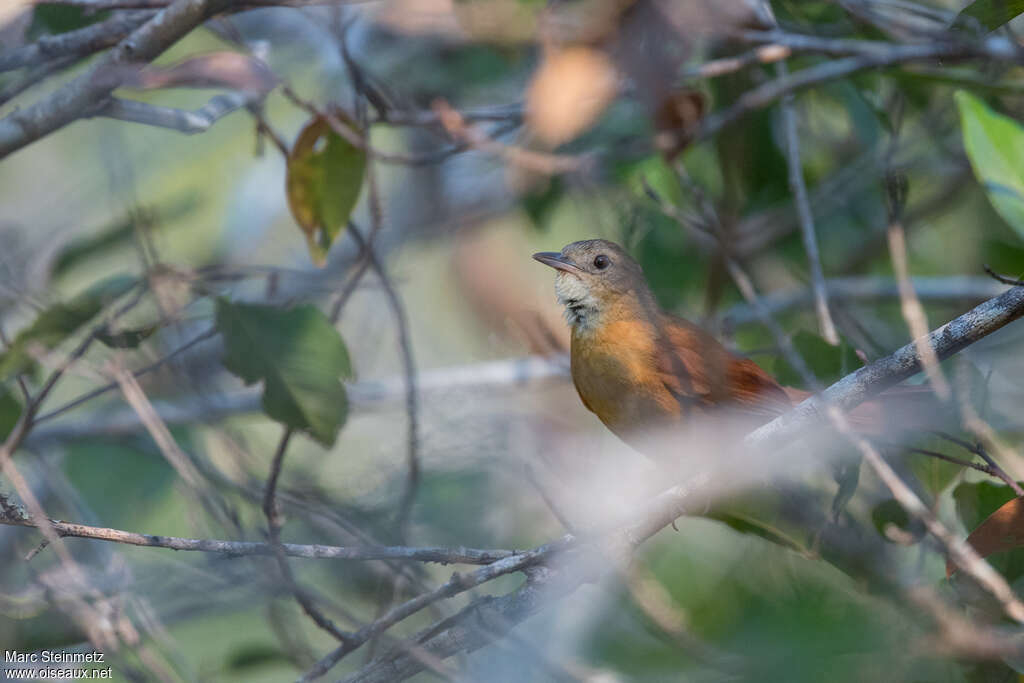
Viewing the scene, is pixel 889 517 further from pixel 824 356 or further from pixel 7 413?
pixel 7 413

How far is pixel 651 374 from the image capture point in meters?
3.61

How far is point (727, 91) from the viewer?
4.72 m

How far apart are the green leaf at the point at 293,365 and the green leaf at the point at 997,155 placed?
1915mm

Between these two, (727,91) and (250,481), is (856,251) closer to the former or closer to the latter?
(727,91)

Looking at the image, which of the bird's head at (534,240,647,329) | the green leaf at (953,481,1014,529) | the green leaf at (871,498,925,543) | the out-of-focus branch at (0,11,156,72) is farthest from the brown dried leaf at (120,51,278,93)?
the green leaf at (953,481,1014,529)

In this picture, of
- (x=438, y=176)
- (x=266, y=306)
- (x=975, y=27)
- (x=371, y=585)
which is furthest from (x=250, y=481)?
(x=438, y=176)

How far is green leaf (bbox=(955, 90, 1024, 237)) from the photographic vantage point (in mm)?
2729

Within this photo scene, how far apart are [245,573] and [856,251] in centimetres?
398

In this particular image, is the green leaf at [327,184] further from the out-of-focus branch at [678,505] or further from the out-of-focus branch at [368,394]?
the out-of-focus branch at [368,394]

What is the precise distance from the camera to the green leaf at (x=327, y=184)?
3195 millimetres

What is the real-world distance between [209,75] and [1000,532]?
2374 millimetres

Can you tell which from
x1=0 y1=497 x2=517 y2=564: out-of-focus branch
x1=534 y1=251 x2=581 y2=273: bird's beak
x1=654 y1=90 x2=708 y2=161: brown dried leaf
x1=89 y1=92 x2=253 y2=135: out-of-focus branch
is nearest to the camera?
x1=0 y1=497 x2=517 y2=564: out-of-focus branch

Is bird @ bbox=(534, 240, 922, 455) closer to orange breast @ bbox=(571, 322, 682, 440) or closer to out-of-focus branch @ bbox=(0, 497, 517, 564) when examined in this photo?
orange breast @ bbox=(571, 322, 682, 440)

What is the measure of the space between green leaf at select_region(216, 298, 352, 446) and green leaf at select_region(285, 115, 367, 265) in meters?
0.28
